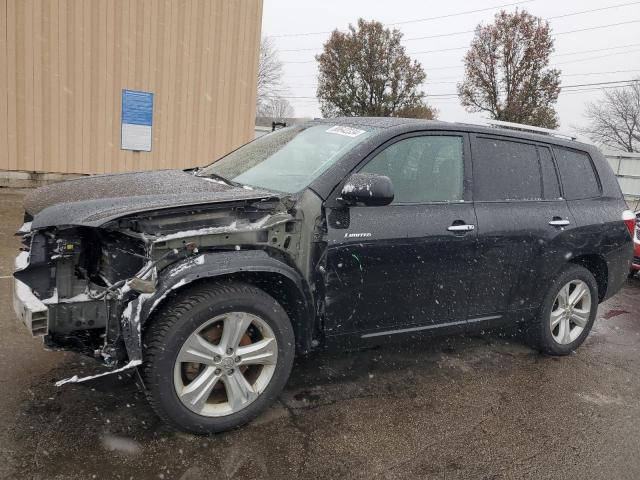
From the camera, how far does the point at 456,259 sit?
359 cm

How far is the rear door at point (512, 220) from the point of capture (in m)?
3.79

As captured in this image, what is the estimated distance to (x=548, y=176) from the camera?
168 inches

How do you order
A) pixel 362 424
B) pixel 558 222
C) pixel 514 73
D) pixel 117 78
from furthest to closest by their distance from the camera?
1. pixel 514 73
2. pixel 117 78
3. pixel 558 222
4. pixel 362 424

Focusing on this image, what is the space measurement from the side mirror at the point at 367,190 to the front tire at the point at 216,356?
0.73 meters

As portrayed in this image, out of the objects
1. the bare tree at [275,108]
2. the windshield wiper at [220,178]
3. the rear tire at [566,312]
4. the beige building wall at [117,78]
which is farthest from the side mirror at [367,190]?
the bare tree at [275,108]

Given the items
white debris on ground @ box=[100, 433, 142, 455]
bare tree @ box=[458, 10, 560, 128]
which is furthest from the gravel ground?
bare tree @ box=[458, 10, 560, 128]

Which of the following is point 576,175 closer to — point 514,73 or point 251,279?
point 251,279

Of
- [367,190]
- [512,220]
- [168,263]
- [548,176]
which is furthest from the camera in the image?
[548,176]

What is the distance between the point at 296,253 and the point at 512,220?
1751mm

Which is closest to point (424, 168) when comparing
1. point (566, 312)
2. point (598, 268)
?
point (566, 312)

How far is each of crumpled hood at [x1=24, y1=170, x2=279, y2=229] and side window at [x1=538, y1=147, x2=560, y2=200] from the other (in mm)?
2317

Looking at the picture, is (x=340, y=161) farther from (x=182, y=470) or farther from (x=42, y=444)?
(x=42, y=444)

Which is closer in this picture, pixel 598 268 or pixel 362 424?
pixel 362 424

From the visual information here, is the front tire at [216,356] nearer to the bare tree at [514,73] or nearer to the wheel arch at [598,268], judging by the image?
the wheel arch at [598,268]
